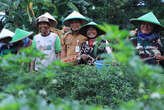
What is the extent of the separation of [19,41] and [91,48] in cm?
129

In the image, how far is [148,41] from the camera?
3.99 meters

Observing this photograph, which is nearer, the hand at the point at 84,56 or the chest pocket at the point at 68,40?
the hand at the point at 84,56

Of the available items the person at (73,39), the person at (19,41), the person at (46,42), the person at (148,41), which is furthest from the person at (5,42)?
the person at (148,41)

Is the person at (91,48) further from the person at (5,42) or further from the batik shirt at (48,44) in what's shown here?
the person at (5,42)

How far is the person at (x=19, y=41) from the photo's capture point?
381 cm

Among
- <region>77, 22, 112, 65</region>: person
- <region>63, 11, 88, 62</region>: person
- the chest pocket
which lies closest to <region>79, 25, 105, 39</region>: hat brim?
<region>77, 22, 112, 65</region>: person

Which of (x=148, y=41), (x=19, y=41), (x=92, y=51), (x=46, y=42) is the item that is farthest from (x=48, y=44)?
(x=148, y=41)

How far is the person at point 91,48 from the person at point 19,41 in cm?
101

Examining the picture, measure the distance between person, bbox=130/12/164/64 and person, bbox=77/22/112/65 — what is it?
1.77ft

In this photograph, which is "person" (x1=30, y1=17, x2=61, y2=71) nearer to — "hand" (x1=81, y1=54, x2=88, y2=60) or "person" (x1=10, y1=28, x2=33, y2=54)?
"person" (x1=10, y1=28, x2=33, y2=54)

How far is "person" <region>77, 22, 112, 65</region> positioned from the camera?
13.6 ft

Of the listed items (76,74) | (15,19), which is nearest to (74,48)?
(76,74)

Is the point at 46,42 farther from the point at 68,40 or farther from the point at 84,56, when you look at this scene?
the point at 84,56

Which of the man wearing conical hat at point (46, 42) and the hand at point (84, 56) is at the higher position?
the man wearing conical hat at point (46, 42)
